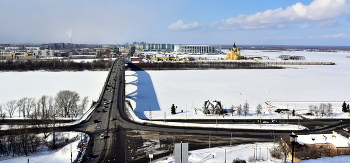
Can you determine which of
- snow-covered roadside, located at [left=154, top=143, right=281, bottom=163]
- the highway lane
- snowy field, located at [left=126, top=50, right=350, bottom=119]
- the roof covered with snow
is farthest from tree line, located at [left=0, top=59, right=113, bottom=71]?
the roof covered with snow

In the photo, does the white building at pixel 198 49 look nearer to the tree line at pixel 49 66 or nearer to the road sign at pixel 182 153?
the tree line at pixel 49 66

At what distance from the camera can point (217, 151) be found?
1905 cm

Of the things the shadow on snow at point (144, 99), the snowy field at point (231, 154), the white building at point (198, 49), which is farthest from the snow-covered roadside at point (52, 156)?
the white building at point (198, 49)

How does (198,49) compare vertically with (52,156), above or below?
above

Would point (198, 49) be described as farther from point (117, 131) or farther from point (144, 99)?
point (117, 131)

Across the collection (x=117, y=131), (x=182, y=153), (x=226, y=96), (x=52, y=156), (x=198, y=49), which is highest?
(x=198, y=49)

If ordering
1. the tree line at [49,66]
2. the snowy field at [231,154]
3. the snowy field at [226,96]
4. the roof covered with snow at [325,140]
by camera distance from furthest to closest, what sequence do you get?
1. the tree line at [49,66]
2. the snowy field at [226,96]
3. the roof covered with snow at [325,140]
4. the snowy field at [231,154]

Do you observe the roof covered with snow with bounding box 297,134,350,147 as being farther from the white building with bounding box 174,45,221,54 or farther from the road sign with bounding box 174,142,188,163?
the white building with bounding box 174,45,221,54

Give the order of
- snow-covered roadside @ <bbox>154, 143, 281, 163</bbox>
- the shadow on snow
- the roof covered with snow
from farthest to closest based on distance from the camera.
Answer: the shadow on snow
the roof covered with snow
snow-covered roadside @ <bbox>154, 143, 281, 163</bbox>

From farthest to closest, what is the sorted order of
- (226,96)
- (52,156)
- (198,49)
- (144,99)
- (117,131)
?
(198,49), (226,96), (144,99), (117,131), (52,156)

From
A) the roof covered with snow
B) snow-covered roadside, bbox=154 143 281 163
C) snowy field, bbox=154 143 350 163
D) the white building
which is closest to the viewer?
snowy field, bbox=154 143 350 163

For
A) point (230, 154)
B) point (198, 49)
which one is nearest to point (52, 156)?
point (230, 154)

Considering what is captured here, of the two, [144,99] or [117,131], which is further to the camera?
[144,99]

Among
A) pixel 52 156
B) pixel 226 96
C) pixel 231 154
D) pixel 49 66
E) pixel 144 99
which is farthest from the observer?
pixel 49 66
